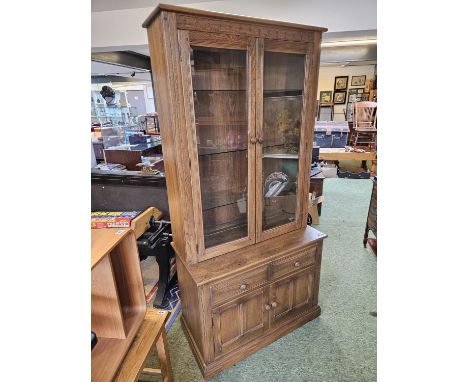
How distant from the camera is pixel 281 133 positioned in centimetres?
169

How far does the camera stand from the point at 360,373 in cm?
157

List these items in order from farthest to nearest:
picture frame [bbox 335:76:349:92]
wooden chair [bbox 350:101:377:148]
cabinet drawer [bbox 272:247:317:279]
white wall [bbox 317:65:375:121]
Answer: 1. picture frame [bbox 335:76:349:92]
2. white wall [bbox 317:65:375:121]
3. wooden chair [bbox 350:101:377:148]
4. cabinet drawer [bbox 272:247:317:279]

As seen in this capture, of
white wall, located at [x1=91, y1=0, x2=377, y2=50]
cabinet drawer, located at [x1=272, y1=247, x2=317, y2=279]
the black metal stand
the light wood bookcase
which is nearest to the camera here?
the light wood bookcase

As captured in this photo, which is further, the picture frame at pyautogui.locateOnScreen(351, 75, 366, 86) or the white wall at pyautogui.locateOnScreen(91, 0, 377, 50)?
the picture frame at pyautogui.locateOnScreen(351, 75, 366, 86)

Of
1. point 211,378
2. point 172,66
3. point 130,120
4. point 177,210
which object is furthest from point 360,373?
point 130,120

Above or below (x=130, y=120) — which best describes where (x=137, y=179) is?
below

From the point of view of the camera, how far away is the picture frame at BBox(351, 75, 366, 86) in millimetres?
8758

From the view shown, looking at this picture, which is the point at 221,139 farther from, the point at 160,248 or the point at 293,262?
the point at 160,248

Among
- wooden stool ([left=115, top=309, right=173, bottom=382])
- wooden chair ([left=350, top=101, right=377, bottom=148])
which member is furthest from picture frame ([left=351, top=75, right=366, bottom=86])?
wooden stool ([left=115, top=309, right=173, bottom=382])

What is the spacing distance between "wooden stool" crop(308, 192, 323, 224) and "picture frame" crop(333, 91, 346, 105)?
7.25 m

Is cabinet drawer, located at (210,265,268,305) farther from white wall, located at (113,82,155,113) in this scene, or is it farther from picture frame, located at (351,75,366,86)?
white wall, located at (113,82,155,113)

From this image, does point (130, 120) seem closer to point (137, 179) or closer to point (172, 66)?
point (137, 179)

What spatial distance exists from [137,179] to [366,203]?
3.63 meters
